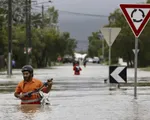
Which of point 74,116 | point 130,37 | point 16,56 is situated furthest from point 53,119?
point 130,37

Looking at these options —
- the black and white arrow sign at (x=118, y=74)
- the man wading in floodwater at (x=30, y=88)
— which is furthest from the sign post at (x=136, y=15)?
the black and white arrow sign at (x=118, y=74)

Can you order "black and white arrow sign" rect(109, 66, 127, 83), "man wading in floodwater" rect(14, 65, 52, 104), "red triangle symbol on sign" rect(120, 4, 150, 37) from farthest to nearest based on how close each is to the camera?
"black and white arrow sign" rect(109, 66, 127, 83) < "red triangle symbol on sign" rect(120, 4, 150, 37) < "man wading in floodwater" rect(14, 65, 52, 104)

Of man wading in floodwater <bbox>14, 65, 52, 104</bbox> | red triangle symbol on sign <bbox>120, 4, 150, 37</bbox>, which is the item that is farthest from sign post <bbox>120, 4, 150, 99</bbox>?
man wading in floodwater <bbox>14, 65, 52, 104</bbox>

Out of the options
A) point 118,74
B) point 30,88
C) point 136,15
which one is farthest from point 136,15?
point 118,74

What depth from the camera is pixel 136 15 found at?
15781mm

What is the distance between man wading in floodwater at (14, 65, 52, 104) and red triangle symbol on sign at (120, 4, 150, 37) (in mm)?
→ 4820

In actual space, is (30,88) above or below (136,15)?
below

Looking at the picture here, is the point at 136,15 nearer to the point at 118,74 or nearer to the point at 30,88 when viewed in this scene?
the point at 30,88

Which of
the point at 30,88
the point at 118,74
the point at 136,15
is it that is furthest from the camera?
the point at 118,74

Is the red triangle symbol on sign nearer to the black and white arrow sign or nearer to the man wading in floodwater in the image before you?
the man wading in floodwater

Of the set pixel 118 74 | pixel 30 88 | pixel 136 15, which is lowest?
pixel 118 74

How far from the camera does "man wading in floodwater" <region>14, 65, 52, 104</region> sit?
11594 millimetres

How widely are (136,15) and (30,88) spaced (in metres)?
5.30

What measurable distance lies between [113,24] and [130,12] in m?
70.7
